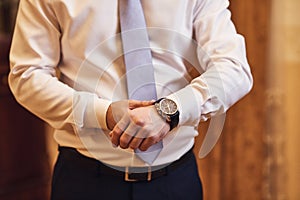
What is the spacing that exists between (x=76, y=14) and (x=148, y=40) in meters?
0.18

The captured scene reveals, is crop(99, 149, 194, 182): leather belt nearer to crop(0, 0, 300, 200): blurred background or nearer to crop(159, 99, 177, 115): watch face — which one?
crop(159, 99, 177, 115): watch face

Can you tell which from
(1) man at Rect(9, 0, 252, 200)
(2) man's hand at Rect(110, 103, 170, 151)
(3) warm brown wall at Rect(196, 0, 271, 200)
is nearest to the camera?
(2) man's hand at Rect(110, 103, 170, 151)

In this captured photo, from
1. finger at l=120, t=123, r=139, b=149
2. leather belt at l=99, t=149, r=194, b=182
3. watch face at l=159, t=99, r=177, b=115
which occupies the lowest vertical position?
leather belt at l=99, t=149, r=194, b=182

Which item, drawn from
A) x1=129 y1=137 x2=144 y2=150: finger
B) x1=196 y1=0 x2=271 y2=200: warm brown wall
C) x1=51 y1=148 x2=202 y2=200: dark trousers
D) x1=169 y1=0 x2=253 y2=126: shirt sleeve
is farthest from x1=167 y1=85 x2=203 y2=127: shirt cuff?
x1=196 y1=0 x2=271 y2=200: warm brown wall

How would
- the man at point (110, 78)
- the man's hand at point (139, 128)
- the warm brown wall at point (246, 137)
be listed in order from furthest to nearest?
the warm brown wall at point (246, 137), the man at point (110, 78), the man's hand at point (139, 128)

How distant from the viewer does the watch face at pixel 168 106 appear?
952 mm

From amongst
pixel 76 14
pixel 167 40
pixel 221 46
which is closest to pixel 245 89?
pixel 221 46

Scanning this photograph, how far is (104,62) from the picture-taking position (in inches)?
42.5

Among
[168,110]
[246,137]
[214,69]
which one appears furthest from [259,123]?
[168,110]

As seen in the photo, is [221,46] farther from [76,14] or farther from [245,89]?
[76,14]

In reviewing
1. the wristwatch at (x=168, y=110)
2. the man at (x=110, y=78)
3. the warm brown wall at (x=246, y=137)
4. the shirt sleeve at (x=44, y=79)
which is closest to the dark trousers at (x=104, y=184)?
the man at (x=110, y=78)

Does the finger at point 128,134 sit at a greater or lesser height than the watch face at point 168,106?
lesser

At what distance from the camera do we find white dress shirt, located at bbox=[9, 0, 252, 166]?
40.9 inches

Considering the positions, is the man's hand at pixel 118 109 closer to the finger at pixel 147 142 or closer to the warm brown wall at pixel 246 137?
the finger at pixel 147 142
